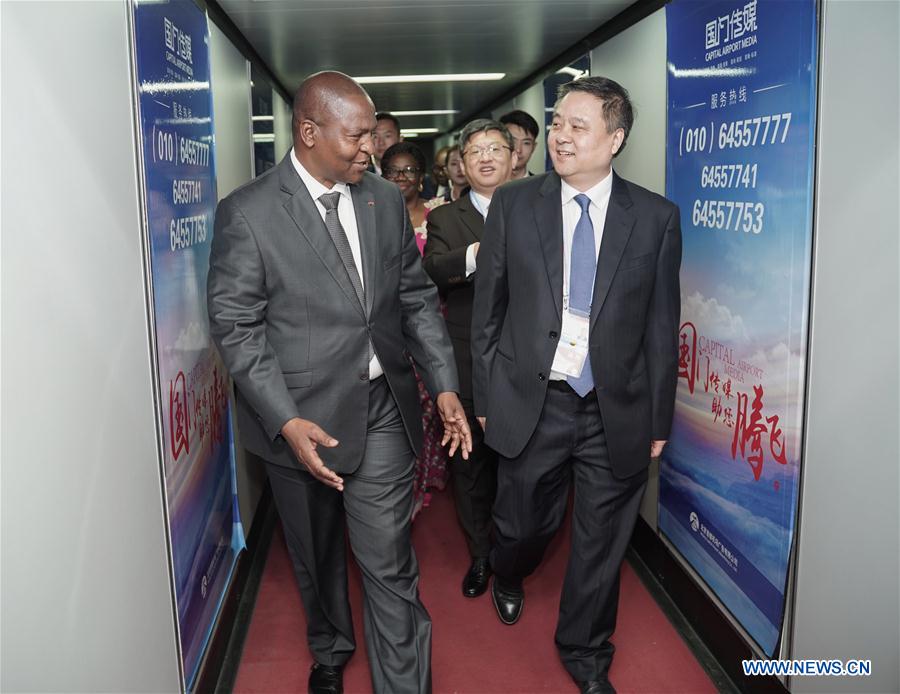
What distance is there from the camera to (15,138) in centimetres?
126

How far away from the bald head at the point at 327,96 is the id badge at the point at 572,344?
34.3 inches

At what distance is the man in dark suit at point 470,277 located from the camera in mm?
3240

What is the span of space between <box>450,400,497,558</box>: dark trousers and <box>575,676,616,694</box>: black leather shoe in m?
0.91

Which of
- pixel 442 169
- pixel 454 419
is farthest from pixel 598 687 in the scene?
pixel 442 169

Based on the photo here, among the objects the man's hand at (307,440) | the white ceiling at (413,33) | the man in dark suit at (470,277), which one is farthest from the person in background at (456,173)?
the man's hand at (307,440)

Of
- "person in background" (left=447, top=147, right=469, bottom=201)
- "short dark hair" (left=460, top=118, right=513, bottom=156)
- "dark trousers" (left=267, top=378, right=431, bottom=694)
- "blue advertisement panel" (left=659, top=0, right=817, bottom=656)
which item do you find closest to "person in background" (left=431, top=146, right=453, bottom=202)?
"person in background" (left=447, top=147, right=469, bottom=201)

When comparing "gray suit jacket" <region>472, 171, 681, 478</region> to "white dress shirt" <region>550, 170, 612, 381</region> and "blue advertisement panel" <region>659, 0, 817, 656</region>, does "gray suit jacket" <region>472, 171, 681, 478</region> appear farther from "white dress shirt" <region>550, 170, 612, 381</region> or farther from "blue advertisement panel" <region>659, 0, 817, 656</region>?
"blue advertisement panel" <region>659, 0, 817, 656</region>

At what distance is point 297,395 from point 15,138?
3.64 feet

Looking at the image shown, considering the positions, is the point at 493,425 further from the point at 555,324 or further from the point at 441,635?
the point at 441,635

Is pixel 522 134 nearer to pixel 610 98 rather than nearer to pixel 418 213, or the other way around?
pixel 418 213

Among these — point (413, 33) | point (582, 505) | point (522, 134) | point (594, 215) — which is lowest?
point (582, 505)

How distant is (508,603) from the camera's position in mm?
3102

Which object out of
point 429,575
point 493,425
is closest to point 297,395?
point 493,425

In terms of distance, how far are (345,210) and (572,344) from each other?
2.55 feet
